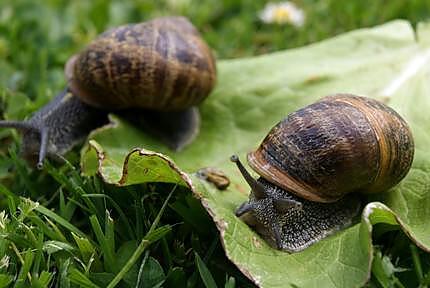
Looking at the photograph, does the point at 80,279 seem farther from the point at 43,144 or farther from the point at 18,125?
the point at 18,125

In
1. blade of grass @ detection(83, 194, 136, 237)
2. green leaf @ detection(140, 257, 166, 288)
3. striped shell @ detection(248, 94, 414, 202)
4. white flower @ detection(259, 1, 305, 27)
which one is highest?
striped shell @ detection(248, 94, 414, 202)

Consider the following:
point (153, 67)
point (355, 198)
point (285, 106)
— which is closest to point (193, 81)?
point (153, 67)

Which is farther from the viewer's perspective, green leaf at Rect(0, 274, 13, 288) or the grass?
the grass

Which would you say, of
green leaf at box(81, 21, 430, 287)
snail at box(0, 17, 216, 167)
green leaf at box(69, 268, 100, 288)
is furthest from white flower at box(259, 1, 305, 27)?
green leaf at box(69, 268, 100, 288)

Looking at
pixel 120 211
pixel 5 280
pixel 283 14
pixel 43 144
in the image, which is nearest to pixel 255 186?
pixel 120 211

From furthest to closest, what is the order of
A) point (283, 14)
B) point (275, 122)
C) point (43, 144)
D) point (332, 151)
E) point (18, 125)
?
1. point (283, 14)
2. point (275, 122)
3. point (18, 125)
4. point (43, 144)
5. point (332, 151)

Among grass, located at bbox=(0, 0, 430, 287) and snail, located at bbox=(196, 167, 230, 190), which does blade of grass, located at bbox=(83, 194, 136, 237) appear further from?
snail, located at bbox=(196, 167, 230, 190)
